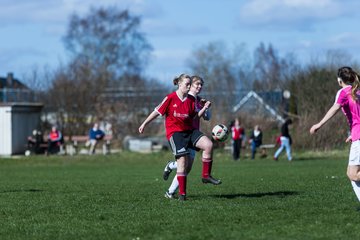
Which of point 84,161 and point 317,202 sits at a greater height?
point 317,202

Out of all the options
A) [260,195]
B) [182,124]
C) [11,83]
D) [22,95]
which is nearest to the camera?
[182,124]

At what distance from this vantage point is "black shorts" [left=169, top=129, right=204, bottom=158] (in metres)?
12.3

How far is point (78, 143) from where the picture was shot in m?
45.6

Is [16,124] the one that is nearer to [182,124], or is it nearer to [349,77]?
[182,124]

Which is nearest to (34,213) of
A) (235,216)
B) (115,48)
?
(235,216)

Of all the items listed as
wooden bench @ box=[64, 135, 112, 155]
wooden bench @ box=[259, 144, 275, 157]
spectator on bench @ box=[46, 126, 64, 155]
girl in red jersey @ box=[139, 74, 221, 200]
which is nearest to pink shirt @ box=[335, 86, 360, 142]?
girl in red jersey @ box=[139, 74, 221, 200]

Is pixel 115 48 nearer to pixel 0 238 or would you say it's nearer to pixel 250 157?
pixel 250 157

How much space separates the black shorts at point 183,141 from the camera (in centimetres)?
1227

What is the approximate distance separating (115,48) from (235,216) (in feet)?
216

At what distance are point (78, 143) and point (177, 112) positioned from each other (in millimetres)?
33842

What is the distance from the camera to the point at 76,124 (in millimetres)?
48000

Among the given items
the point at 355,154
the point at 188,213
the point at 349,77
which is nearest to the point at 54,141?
the point at 188,213

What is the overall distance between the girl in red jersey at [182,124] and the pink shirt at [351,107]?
9.56 ft

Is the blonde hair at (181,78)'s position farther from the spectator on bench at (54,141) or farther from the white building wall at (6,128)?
the white building wall at (6,128)
